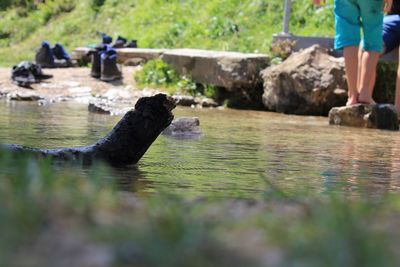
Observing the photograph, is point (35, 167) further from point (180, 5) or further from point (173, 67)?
point (180, 5)

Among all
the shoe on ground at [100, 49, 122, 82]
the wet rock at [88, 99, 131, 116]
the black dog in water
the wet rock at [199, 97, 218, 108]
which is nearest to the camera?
the black dog in water

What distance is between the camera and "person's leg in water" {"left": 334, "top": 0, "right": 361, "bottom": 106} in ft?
27.6

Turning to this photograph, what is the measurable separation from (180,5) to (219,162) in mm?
12811

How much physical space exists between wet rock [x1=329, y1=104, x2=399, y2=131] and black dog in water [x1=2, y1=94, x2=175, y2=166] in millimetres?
3976

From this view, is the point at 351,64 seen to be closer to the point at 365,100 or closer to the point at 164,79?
the point at 365,100

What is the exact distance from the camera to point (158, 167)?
189 inches

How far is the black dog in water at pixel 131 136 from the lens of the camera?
4.59 m

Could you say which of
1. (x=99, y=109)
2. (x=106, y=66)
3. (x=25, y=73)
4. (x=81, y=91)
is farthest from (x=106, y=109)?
(x=25, y=73)

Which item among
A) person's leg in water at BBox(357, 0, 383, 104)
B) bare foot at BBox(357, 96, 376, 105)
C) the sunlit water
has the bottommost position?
the sunlit water

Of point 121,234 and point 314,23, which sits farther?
point 314,23

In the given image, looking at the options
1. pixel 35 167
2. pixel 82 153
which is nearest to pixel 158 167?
pixel 82 153

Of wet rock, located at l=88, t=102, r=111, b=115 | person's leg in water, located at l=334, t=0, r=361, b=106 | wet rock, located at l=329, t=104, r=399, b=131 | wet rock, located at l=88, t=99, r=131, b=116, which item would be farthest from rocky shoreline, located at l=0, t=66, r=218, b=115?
person's leg in water, located at l=334, t=0, r=361, b=106

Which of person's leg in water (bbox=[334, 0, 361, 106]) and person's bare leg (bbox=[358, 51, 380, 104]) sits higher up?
person's leg in water (bbox=[334, 0, 361, 106])

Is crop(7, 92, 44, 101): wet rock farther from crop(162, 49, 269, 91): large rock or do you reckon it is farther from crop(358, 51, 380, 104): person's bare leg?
crop(358, 51, 380, 104): person's bare leg
